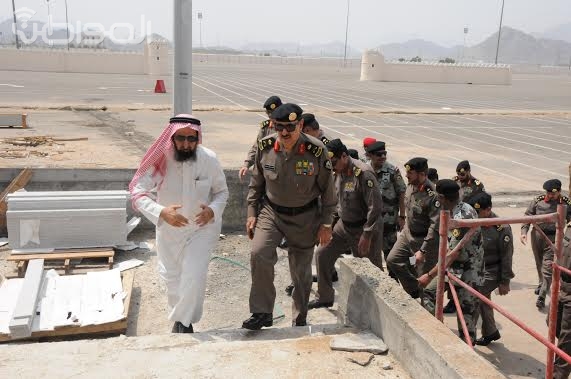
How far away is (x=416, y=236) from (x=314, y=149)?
1.59 metres

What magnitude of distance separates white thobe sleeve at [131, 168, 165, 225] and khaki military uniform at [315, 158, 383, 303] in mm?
1789

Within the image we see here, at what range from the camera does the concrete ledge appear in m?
2.91

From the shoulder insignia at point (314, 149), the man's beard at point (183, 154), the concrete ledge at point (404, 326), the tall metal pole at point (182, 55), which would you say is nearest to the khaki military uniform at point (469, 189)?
the concrete ledge at point (404, 326)

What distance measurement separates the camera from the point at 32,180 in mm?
7043

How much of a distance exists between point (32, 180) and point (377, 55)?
42072mm

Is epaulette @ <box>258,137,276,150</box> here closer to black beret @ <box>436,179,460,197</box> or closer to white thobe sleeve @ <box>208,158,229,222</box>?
white thobe sleeve @ <box>208,158,229,222</box>

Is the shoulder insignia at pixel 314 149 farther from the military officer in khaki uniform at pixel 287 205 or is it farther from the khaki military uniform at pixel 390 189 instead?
the khaki military uniform at pixel 390 189

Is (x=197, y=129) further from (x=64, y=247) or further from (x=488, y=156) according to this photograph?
(x=488, y=156)

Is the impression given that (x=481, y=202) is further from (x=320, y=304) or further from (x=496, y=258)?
(x=320, y=304)

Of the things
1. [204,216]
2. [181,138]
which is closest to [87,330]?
[204,216]

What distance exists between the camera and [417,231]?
5.21 metres

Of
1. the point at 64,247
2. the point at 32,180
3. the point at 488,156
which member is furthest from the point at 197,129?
the point at 488,156

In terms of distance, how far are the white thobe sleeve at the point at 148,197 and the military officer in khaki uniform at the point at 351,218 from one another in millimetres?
1705

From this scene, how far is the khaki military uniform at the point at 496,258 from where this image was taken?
4.84 m
